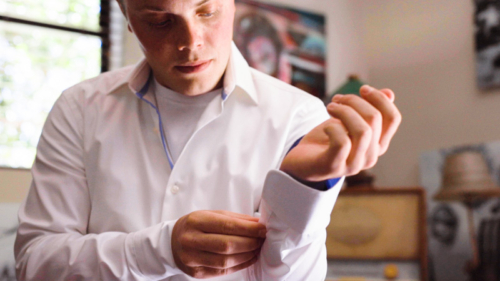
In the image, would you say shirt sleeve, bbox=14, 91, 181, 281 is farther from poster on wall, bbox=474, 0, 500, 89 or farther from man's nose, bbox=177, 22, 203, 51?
poster on wall, bbox=474, 0, 500, 89

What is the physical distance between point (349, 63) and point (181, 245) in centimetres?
247

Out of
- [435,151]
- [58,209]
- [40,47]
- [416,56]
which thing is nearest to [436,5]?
[416,56]

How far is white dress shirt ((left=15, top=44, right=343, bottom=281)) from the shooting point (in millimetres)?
→ 818

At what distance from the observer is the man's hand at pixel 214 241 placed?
2.29 ft

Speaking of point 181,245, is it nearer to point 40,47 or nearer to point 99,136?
point 99,136

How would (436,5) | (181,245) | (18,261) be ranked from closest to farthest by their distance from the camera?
1. (181,245)
2. (18,261)
3. (436,5)

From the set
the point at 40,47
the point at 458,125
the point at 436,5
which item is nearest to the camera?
the point at 40,47

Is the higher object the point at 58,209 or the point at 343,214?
the point at 58,209

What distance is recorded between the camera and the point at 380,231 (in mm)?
2250

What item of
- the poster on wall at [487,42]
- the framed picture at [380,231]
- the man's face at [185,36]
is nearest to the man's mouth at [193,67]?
the man's face at [185,36]

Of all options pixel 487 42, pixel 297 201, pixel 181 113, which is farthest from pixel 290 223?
pixel 487 42

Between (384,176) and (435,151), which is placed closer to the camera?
(435,151)

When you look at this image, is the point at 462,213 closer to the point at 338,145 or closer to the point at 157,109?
the point at 157,109

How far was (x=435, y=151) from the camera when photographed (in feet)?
7.99
